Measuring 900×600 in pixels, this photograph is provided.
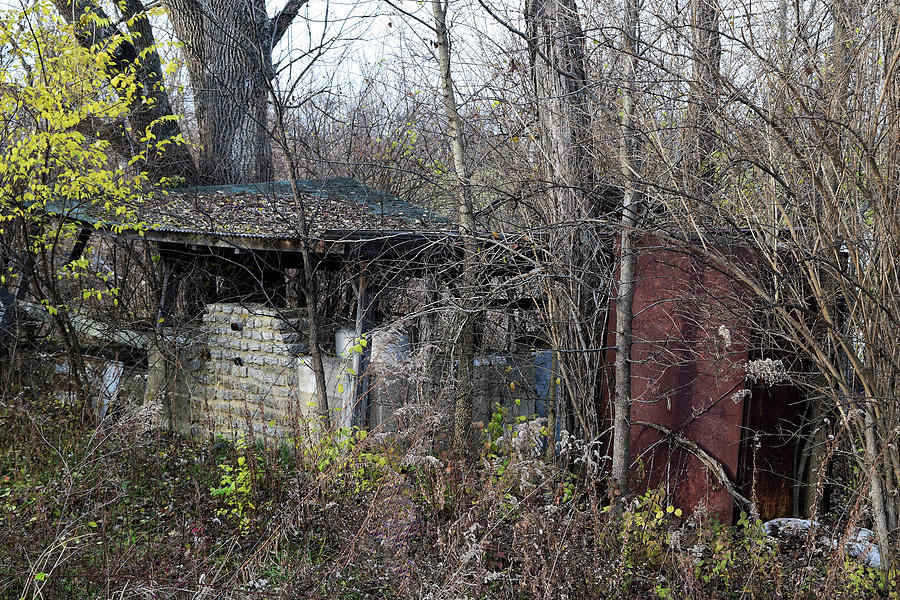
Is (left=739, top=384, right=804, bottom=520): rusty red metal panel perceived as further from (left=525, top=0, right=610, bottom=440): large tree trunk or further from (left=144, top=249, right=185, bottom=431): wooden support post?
(left=144, top=249, right=185, bottom=431): wooden support post

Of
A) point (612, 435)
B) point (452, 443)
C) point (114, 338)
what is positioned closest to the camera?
point (612, 435)

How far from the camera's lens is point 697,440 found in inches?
216

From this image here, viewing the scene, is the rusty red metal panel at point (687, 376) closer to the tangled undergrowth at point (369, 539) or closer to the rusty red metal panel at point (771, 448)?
the rusty red metal panel at point (771, 448)

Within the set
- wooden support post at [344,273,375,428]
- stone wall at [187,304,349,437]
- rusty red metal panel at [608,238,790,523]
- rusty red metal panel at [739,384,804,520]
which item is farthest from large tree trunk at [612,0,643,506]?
stone wall at [187,304,349,437]

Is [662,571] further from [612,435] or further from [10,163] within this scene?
[10,163]

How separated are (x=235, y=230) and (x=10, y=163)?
222 centimetres

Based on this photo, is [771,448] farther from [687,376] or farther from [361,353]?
[361,353]

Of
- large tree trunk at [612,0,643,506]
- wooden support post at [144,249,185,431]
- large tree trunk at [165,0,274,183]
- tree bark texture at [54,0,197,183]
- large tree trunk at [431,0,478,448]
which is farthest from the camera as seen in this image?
large tree trunk at [165,0,274,183]

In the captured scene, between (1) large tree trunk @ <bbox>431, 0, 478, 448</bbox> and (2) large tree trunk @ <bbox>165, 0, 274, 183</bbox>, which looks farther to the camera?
(2) large tree trunk @ <bbox>165, 0, 274, 183</bbox>

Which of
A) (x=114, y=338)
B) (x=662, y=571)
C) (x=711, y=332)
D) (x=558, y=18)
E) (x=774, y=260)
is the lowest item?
(x=662, y=571)

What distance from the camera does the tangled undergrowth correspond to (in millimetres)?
3814

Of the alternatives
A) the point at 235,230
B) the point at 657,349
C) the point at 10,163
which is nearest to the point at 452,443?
the point at 657,349

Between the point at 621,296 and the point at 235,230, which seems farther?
the point at 235,230

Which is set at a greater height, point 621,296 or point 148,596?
point 621,296
